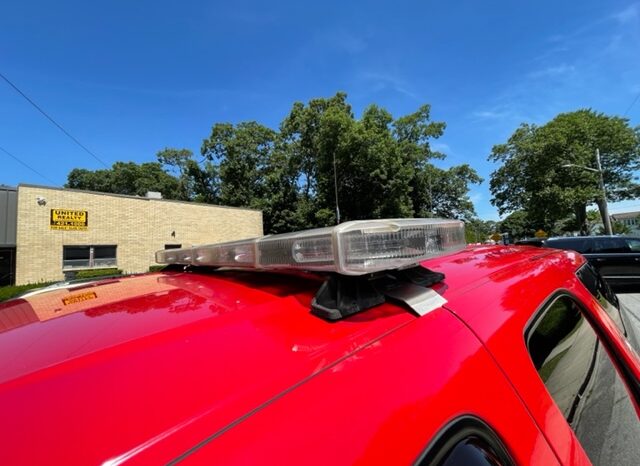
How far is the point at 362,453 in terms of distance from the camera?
0.68m

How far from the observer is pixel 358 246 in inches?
36.4

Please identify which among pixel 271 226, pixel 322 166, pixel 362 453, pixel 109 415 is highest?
pixel 322 166

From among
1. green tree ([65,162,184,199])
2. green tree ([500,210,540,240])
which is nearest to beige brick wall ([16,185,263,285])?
green tree ([65,162,184,199])

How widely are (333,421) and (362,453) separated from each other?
0.24 feet

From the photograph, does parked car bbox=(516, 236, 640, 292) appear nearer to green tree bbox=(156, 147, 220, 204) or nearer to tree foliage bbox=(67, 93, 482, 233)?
tree foliage bbox=(67, 93, 482, 233)

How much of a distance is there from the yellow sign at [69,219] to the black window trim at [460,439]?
20.9 meters

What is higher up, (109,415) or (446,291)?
(446,291)

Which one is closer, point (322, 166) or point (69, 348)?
point (69, 348)

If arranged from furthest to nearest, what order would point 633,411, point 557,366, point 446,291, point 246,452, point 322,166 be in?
point 322,166
point 633,411
point 557,366
point 446,291
point 246,452

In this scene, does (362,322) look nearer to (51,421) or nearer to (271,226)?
(51,421)

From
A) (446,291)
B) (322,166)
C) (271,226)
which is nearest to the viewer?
(446,291)

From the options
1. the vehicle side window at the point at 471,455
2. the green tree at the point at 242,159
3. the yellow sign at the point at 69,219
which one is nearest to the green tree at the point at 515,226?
the green tree at the point at 242,159

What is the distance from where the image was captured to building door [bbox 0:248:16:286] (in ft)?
54.0

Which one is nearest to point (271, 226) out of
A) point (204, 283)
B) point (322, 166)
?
point (322, 166)
